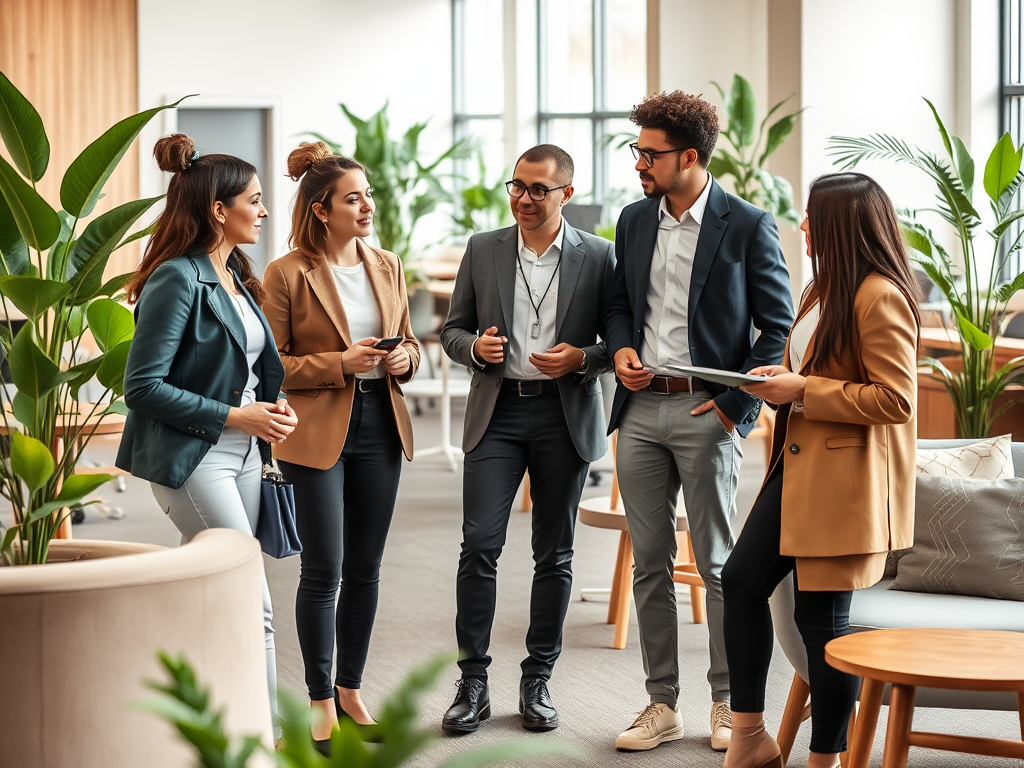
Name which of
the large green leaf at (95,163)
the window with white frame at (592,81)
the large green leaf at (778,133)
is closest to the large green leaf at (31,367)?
the large green leaf at (95,163)

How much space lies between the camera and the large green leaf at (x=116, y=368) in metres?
2.51

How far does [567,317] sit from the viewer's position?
10.2ft

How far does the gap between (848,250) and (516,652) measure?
1958 mm

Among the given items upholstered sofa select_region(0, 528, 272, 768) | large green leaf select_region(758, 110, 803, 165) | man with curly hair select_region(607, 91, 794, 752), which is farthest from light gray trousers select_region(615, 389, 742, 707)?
large green leaf select_region(758, 110, 803, 165)

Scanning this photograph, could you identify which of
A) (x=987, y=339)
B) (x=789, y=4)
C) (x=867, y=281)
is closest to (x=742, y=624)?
(x=867, y=281)

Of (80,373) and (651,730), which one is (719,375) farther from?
(80,373)

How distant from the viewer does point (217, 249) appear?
2.67 meters

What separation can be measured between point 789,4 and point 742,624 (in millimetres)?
5727

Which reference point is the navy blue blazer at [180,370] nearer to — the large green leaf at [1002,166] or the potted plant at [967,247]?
the potted plant at [967,247]

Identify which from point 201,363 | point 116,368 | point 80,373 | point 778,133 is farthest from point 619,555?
point 778,133

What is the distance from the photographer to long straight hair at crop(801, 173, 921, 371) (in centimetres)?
250

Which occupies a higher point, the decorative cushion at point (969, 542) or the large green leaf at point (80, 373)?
the large green leaf at point (80, 373)

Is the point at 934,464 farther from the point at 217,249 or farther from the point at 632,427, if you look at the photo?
the point at 217,249

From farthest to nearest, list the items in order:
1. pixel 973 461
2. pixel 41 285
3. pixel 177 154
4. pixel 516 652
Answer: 1. pixel 516 652
2. pixel 973 461
3. pixel 177 154
4. pixel 41 285
